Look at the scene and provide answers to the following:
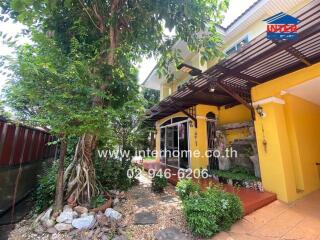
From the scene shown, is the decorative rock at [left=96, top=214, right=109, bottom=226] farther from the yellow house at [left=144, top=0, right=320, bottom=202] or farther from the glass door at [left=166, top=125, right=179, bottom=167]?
the glass door at [left=166, top=125, right=179, bottom=167]

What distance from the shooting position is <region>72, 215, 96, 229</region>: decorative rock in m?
3.70

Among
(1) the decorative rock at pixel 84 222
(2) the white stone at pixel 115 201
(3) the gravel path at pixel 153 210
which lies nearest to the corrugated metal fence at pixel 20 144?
(1) the decorative rock at pixel 84 222

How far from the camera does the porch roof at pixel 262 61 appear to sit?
130 inches

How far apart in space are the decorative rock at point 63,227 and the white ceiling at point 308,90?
21.4 feet

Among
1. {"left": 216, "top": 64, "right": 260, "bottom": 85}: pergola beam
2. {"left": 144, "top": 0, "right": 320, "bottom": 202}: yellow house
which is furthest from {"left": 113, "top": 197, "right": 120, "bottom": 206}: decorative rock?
{"left": 216, "top": 64, "right": 260, "bottom": 85}: pergola beam

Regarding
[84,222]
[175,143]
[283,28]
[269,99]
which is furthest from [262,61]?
[175,143]

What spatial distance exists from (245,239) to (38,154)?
7.12m

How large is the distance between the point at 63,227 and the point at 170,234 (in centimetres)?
213

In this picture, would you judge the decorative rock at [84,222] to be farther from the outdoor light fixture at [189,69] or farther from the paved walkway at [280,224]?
the outdoor light fixture at [189,69]

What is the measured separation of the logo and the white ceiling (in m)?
1.91

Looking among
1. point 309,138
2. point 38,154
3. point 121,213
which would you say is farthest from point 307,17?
point 38,154

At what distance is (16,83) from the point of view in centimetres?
361

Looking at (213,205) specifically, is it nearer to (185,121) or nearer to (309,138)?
(309,138)

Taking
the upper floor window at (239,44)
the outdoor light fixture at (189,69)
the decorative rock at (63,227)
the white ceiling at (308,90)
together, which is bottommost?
the decorative rock at (63,227)
